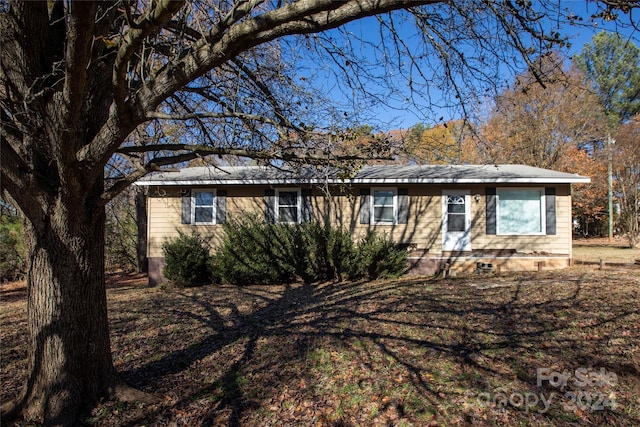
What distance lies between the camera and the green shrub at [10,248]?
14438 mm

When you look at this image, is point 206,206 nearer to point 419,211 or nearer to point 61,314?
point 419,211

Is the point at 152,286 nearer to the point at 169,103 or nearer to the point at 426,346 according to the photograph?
the point at 169,103

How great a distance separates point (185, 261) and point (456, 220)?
27.1 feet

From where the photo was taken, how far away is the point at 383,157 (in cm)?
399

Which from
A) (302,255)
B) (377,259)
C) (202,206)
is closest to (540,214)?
(377,259)

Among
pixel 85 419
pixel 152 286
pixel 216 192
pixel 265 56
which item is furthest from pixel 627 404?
pixel 152 286

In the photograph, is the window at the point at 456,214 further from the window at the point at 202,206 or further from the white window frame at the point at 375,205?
the window at the point at 202,206

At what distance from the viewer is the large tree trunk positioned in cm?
355

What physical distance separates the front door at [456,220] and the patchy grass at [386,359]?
4.21m

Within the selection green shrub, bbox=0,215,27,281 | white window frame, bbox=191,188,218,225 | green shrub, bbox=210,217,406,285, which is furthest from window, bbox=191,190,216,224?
green shrub, bbox=0,215,27,281

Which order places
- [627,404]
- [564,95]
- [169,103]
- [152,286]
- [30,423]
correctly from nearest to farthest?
1. [30,423]
2. [627,404]
3. [169,103]
4. [152,286]
5. [564,95]

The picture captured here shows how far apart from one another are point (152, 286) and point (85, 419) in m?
9.44

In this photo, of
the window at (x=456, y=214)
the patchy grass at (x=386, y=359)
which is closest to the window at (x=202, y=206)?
the patchy grass at (x=386, y=359)

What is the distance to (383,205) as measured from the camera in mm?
12422
